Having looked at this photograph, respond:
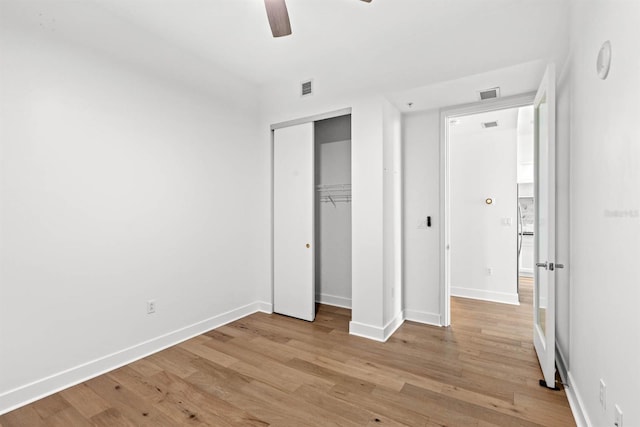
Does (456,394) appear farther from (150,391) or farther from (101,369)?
(101,369)

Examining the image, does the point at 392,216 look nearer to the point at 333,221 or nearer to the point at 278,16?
the point at 333,221

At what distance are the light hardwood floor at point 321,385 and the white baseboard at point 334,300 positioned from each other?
76 centimetres

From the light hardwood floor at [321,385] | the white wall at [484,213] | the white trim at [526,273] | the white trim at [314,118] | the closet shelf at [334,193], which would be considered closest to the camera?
the light hardwood floor at [321,385]

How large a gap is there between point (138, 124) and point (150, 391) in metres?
2.04

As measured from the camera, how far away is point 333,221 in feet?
13.1

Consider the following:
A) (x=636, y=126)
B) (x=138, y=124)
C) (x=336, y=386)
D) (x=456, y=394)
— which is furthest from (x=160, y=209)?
(x=636, y=126)

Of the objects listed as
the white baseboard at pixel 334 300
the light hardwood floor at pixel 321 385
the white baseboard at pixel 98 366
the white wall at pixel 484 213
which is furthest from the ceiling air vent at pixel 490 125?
the white baseboard at pixel 98 366

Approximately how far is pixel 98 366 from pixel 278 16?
2.74m

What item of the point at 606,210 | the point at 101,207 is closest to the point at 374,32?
the point at 606,210

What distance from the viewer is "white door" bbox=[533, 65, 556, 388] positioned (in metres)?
2.09

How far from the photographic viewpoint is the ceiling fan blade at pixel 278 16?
1.78 meters

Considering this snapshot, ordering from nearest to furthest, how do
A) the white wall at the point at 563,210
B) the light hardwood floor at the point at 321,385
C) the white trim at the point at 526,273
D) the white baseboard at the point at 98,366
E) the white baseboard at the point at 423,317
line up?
the light hardwood floor at the point at 321,385 → the white baseboard at the point at 98,366 → the white wall at the point at 563,210 → the white baseboard at the point at 423,317 → the white trim at the point at 526,273

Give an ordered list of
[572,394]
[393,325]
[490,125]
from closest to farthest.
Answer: [572,394], [393,325], [490,125]

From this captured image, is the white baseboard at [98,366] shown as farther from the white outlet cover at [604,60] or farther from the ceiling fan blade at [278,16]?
the white outlet cover at [604,60]
